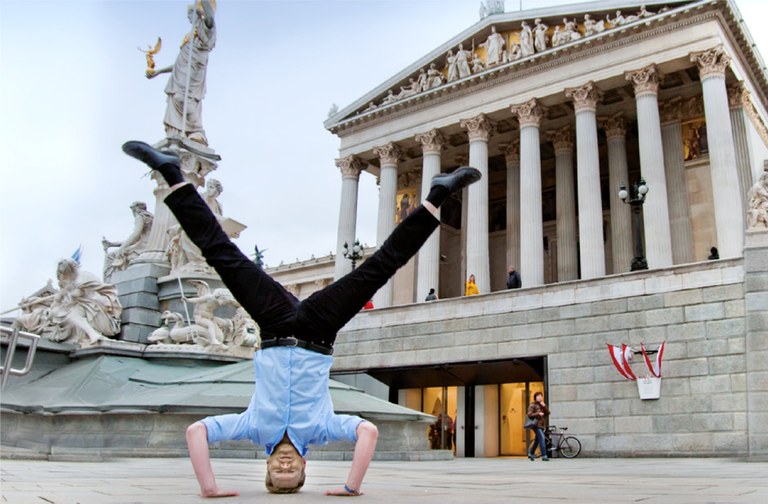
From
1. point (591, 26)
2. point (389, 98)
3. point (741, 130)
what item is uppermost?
point (591, 26)

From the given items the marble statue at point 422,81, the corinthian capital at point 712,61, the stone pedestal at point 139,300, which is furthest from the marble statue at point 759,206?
the marble statue at point 422,81

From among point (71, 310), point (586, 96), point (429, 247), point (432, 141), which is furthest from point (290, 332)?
point (432, 141)

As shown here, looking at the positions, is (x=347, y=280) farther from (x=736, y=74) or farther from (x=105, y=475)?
(x=736, y=74)

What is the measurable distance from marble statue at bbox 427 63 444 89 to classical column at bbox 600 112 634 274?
9.65 m

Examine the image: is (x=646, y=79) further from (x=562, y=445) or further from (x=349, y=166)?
(x=562, y=445)

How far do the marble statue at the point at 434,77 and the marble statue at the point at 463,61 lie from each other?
4.63 feet

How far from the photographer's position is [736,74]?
3466cm

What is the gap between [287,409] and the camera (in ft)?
16.3

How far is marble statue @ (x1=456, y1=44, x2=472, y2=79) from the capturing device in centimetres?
4103

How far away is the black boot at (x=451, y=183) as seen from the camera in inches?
200

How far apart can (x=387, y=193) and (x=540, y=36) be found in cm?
1227

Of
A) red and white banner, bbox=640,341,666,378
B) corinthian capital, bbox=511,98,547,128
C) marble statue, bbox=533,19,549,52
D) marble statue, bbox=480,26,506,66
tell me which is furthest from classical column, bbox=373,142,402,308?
red and white banner, bbox=640,341,666,378

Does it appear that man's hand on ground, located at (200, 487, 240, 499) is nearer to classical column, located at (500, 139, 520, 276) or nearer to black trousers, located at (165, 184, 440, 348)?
black trousers, located at (165, 184, 440, 348)

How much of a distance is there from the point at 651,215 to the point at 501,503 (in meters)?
29.9
